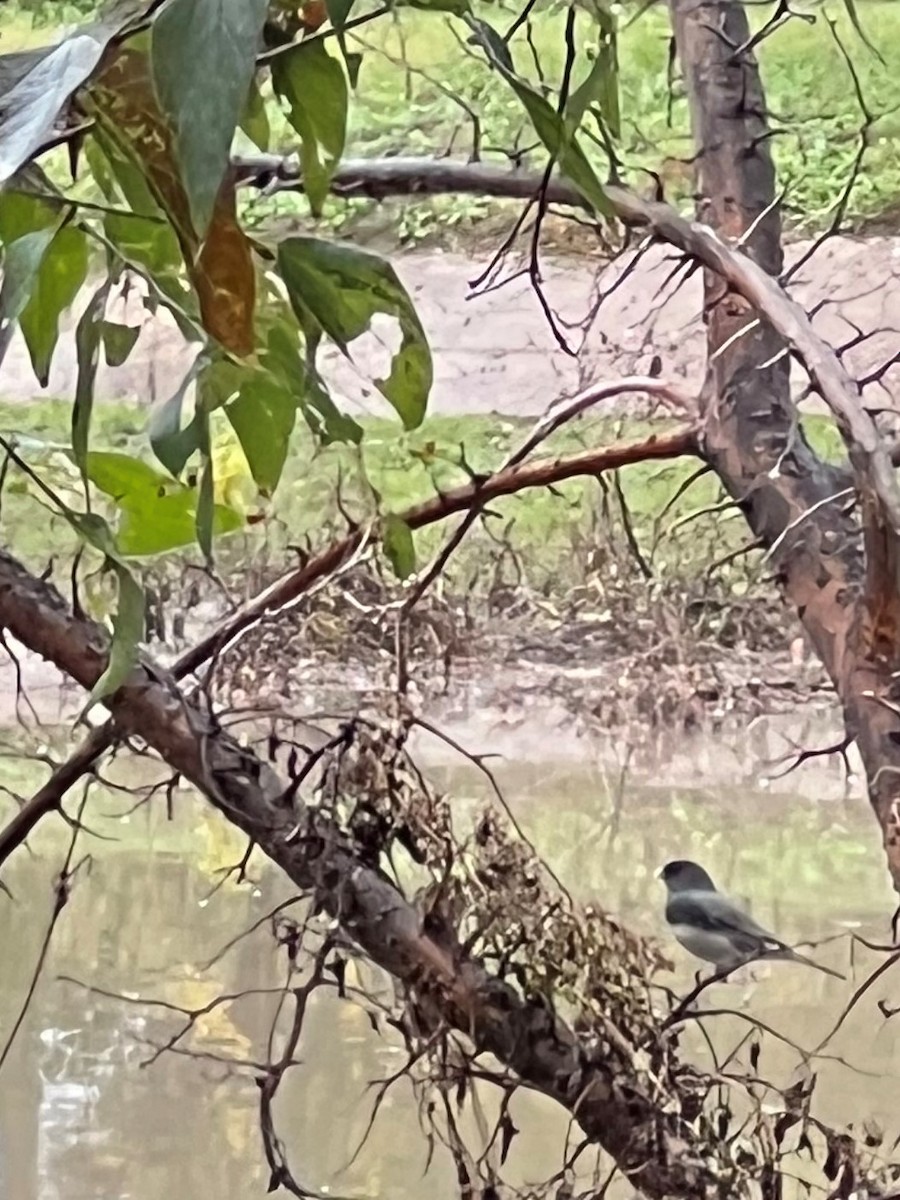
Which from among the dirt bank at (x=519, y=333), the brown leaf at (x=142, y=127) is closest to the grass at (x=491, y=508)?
the dirt bank at (x=519, y=333)

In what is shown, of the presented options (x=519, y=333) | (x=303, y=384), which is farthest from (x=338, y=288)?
(x=519, y=333)

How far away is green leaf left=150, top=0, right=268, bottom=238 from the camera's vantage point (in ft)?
0.71

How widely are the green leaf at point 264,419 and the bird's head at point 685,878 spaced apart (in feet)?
1.28

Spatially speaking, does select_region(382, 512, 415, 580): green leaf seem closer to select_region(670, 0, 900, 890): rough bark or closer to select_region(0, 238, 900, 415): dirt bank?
select_region(670, 0, 900, 890): rough bark

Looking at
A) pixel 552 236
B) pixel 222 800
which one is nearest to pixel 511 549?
pixel 552 236

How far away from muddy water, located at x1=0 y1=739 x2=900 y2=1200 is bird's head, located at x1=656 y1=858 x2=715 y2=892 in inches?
1.4

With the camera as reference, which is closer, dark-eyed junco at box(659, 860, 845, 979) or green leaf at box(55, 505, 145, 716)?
A: green leaf at box(55, 505, 145, 716)

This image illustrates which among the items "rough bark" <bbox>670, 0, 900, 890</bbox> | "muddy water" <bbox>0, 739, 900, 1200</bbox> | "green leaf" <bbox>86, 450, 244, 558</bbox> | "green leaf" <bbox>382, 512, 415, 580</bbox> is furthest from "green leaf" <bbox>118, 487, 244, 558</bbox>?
"muddy water" <bbox>0, 739, 900, 1200</bbox>

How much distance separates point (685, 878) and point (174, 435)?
41cm

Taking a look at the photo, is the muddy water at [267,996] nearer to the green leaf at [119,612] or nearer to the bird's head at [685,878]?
the bird's head at [685,878]

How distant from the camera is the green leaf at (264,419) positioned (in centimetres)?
36

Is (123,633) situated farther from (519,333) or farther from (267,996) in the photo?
(519,333)

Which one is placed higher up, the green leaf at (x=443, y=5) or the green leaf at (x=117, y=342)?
the green leaf at (x=117, y=342)

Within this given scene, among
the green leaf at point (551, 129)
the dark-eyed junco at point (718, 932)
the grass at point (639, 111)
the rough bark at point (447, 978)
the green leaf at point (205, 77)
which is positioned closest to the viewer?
the green leaf at point (205, 77)
